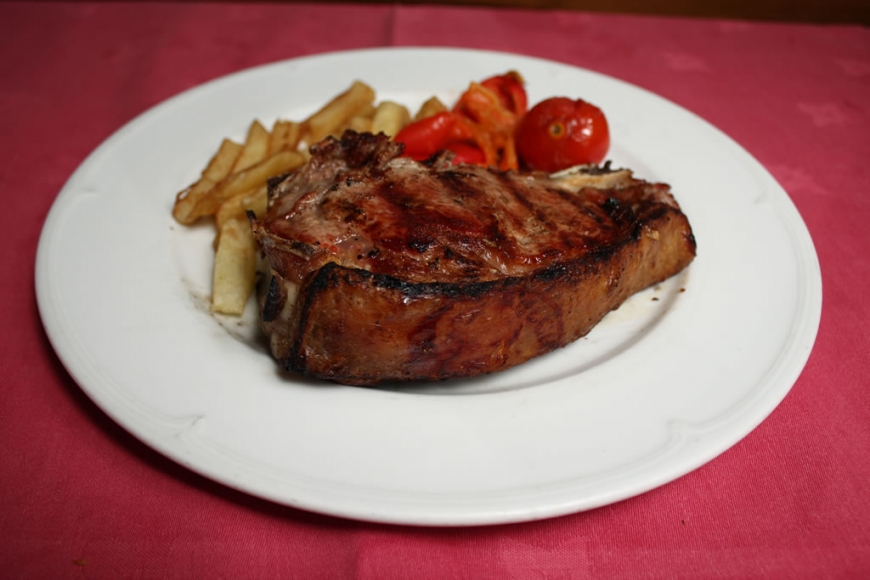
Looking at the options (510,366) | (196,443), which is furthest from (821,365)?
(196,443)

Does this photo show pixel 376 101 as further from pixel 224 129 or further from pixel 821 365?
pixel 821 365

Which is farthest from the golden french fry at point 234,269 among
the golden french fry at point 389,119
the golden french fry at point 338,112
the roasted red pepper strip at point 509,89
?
the roasted red pepper strip at point 509,89

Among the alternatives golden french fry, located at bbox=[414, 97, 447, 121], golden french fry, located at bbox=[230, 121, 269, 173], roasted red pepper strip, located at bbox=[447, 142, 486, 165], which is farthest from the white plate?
golden french fry, located at bbox=[414, 97, 447, 121]

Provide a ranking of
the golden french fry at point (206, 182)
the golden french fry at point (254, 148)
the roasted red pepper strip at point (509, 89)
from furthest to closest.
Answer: the roasted red pepper strip at point (509, 89) < the golden french fry at point (254, 148) < the golden french fry at point (206, 182)

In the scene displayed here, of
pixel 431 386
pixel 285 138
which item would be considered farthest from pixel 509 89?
pixel 431 386

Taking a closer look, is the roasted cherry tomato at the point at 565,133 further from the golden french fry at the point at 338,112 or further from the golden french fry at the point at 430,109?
the golden french fry at the point at 338,112

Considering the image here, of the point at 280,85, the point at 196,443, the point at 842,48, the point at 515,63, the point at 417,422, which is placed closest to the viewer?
the point at 196,443

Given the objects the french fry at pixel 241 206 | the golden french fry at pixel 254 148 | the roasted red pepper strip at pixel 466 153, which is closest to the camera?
the french fry at pixel 241 206
